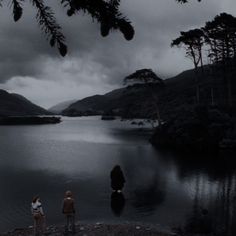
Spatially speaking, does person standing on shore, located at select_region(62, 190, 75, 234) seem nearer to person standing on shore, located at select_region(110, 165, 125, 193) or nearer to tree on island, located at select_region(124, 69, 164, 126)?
person standing on shore, located at select_region(110, 165, 125, 193)

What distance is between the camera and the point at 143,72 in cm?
6750

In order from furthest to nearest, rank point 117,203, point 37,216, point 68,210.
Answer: point 117,203, point 68,210, point 37,216


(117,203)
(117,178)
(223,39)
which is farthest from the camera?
(223,39)

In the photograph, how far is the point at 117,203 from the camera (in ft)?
82.0

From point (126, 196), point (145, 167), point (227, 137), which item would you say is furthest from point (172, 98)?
point (126, 196)

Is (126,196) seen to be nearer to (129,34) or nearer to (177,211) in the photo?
(177,211)

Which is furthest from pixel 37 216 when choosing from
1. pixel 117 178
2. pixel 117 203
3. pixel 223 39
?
pixel 223 39

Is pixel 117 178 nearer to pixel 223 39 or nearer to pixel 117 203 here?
pixel 117 203

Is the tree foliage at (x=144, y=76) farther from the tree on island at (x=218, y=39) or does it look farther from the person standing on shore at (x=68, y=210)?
the person standing on shore at (x=68, y=210)

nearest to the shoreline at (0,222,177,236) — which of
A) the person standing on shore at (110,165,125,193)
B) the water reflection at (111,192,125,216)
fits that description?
the water reflection at (111,192,125,216)

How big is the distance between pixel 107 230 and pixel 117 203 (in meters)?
6.30

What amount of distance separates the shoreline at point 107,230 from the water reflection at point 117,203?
304 centimetres

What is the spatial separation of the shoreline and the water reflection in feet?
9.98

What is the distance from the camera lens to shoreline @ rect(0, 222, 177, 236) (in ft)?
59.4
